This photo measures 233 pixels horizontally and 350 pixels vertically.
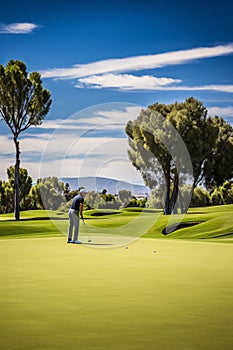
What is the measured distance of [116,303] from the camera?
28.6ft

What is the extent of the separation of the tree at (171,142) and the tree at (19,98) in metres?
8.26

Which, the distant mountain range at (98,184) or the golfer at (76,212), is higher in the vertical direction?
the distant mountain range at (98,184)

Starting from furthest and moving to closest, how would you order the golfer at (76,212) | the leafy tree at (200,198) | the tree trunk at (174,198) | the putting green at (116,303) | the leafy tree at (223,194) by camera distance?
1. the leafy tree at (200,198)
2. the leafy tree at (223,194)
3. the tree trunk at (174,198)
4. the golfer at (76,212)
5. the putting green at (116,303)

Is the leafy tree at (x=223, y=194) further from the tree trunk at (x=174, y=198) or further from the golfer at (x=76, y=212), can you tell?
the golfer at (x=76, y=212)

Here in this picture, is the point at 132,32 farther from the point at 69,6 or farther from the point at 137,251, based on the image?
the point at 137,251

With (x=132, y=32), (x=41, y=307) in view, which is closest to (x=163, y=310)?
(x=41, y=307)

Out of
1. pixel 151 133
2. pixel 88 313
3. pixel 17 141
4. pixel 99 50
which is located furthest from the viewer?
pixel 99 50

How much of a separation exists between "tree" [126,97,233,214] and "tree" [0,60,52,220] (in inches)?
325

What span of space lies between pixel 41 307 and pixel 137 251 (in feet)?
34.0

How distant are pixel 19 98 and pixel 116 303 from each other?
38668 mm

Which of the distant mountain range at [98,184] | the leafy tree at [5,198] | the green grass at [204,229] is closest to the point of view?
the distant mountain range at [98,184]

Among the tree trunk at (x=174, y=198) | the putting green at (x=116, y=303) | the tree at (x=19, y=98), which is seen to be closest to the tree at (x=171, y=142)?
the tree trunk at (x=174, y=198)

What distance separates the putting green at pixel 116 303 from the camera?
632 cm

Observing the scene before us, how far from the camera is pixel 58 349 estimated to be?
5.87 metres
